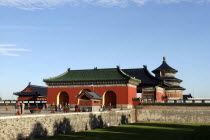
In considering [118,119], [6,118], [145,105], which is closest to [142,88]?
[145,105]

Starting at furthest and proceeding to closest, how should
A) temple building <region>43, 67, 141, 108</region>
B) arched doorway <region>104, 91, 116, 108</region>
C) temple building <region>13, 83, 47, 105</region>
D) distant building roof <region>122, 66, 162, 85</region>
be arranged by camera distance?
temple building <region>13, 83, 47, 105</region> < distant building roof <region>122, 66, 162, 85</region> < arched doorway <region>104, 91, 116, 108</region> < temple building <region>43, 67, 141, 108</region>

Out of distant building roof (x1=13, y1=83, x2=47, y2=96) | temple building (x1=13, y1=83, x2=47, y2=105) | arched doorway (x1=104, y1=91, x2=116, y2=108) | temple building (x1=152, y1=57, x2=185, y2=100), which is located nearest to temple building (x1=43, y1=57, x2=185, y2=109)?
arched doorway (x1=104, y1=91, x2=116, y2=108)

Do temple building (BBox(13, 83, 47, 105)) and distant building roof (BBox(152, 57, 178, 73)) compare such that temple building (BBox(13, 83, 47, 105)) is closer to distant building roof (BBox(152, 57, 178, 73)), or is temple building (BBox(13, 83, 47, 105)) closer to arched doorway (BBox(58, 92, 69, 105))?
arched doorway (BBox(58, 92, 69, 105))

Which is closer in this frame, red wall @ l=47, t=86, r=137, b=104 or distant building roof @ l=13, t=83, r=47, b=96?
red wall @ l=47, t=86, r=137, b=104

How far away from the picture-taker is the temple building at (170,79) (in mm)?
62250

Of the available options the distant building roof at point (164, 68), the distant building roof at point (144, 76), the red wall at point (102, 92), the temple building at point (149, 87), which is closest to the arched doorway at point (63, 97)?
the red wall at point (102, 92)

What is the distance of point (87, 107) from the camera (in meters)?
37.2

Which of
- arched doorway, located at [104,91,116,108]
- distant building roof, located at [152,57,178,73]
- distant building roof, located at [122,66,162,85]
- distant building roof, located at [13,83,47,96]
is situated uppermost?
distant building roof, located at [152,57,178,73]

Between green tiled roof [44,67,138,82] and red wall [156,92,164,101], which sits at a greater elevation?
green tiled roof [44,67,138,82]

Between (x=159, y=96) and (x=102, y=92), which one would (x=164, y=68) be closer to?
(x=159, y=96)

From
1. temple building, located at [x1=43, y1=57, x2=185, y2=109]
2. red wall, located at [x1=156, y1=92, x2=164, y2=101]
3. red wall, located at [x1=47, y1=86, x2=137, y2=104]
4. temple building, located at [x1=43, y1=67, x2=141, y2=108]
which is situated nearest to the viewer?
red wall, located at [x1=47, y1=86, x2=137, y2=104]

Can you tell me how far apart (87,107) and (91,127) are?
18.6 ft

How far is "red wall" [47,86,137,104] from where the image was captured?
47009mm

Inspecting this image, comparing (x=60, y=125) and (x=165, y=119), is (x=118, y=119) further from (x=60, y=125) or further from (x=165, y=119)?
(x=60, y=125)
